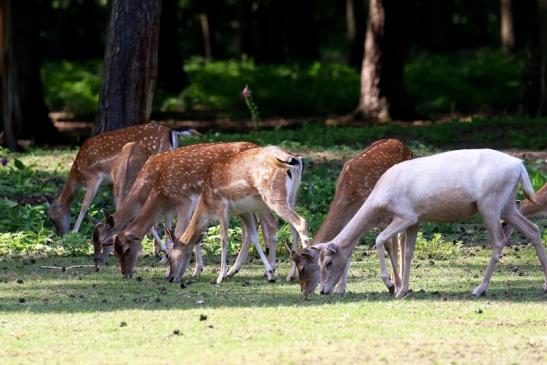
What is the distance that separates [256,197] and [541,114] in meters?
12.3

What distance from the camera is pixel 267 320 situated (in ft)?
27.8

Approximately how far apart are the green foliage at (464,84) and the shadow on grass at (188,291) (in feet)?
56.2

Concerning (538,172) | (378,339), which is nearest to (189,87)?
(538,172)

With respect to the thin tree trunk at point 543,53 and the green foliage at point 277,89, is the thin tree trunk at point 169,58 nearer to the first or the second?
the green foliage at point 277,89

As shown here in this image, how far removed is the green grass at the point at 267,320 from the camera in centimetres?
744

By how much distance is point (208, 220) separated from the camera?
11180 mm

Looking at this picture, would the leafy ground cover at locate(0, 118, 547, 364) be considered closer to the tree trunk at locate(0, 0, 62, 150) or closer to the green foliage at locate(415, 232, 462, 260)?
the green foliage at locate(415, 232, 462, 260)

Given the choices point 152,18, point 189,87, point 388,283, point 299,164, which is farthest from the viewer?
point 189,87

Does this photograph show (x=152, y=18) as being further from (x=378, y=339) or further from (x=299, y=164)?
(x=378, y=339)

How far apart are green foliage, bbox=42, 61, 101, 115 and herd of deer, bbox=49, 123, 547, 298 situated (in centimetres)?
1674

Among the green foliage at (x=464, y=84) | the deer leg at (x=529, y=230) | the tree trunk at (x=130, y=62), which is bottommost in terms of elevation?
the green foliage at (x=464, y=84)

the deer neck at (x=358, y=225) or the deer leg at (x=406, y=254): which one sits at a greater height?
the deer neck at (x=358, y=225)

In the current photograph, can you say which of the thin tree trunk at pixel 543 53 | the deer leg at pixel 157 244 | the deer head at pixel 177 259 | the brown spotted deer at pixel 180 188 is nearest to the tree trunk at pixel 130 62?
the deer leg at pixel 157 244

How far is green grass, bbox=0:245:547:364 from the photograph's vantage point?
744 centimetres
